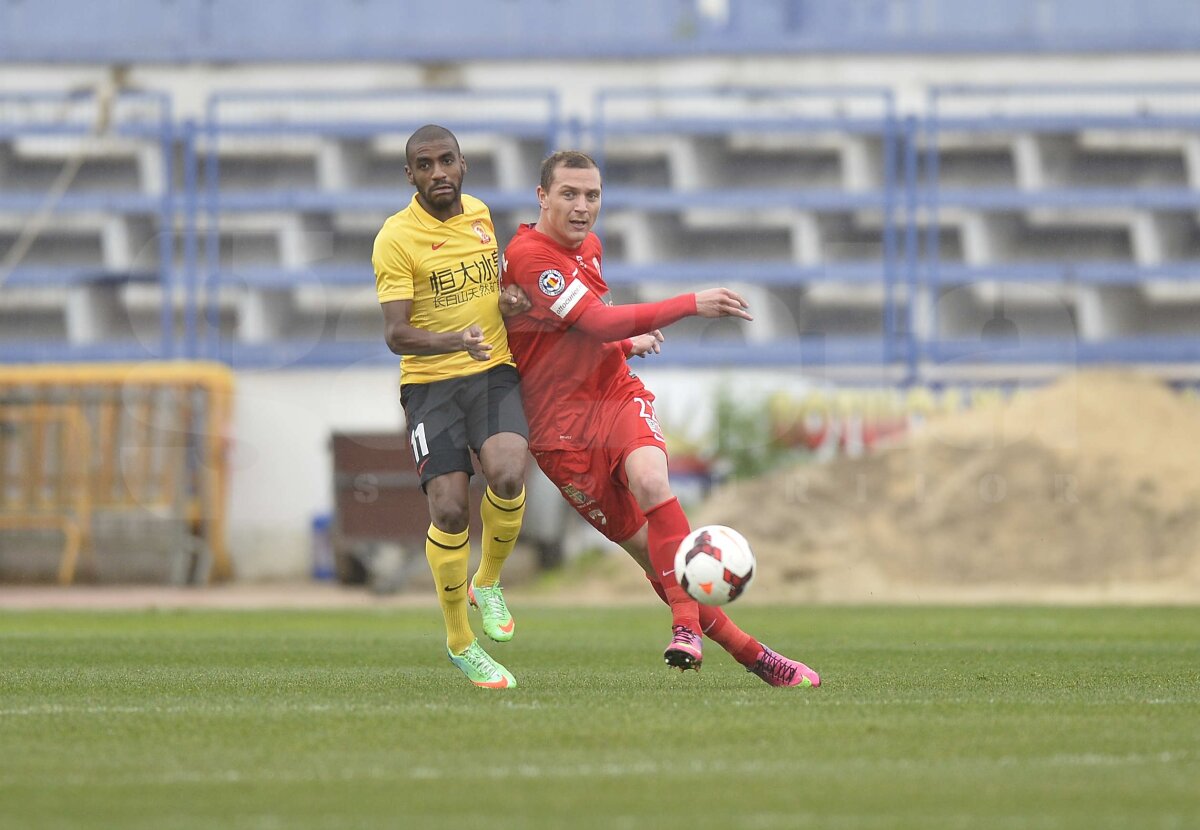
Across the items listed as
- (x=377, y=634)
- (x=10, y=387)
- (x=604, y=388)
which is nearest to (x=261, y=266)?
(x=10, y=387)

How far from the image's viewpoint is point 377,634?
14617 millimetres

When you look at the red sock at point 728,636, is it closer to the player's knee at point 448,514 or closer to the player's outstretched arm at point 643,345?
the player's knee at point 448,514

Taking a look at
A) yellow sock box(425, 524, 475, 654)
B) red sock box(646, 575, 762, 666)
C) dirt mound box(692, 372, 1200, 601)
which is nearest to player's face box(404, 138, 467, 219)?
yellow sock box(425, 524, 475, 654)

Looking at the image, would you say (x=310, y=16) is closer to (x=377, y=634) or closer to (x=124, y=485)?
(x=124, y=485)

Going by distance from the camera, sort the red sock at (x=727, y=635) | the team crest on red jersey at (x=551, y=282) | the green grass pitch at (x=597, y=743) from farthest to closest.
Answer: the team crest on red jersey at (x=551, y=282) → the red sock at (x=727, y=635) → the green grass pitch at (x=597, y=743)

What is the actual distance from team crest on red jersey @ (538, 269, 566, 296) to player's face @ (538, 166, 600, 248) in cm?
21

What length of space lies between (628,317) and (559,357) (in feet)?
1.88

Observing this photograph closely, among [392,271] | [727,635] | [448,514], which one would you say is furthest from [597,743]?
[392,271]

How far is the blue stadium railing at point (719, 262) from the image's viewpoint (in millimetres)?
26656

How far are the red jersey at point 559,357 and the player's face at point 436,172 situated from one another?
0.39 meters

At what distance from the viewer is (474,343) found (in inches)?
325

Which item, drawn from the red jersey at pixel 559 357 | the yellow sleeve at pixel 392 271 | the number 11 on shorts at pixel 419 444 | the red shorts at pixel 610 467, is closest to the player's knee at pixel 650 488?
the red shorts at pixel 610 467

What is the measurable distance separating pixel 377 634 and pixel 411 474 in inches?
362

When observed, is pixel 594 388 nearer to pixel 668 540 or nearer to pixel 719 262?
pixel 668 540
